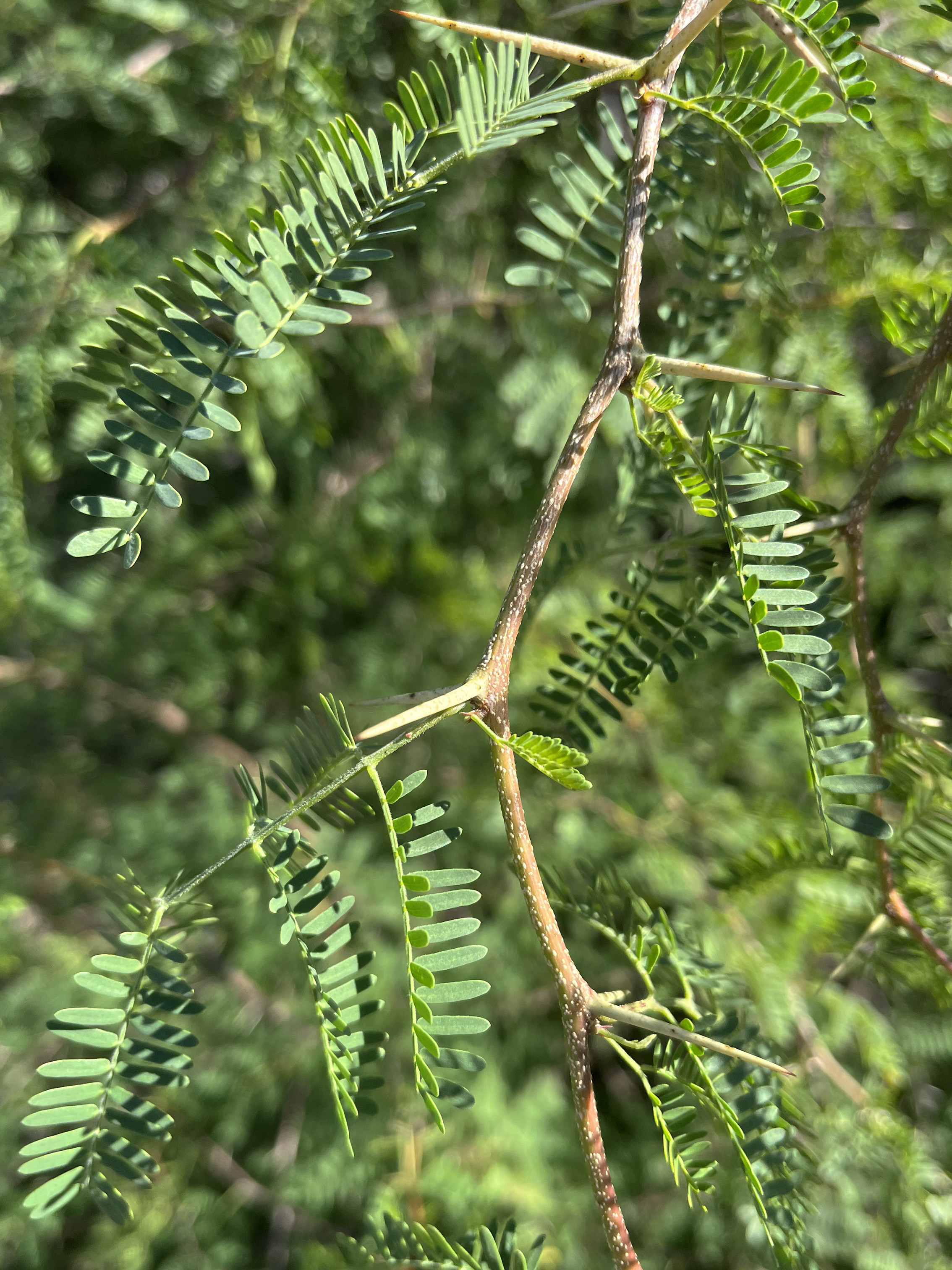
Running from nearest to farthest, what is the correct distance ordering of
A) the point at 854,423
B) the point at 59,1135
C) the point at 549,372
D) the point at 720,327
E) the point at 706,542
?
the point at 59,1135, the point at 706,542, the point at 720,327, the point at 854,423, the point at 549,372

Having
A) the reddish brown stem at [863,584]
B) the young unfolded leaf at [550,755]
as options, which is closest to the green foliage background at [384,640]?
the reddish brown stem at [863,584]

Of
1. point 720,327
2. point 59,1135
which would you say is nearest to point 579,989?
point 59,1135

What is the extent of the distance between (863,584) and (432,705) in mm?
322

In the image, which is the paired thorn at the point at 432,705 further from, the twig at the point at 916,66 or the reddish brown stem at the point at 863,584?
the twig at the point at 916,66

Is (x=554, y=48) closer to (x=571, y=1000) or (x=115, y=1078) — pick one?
(x=571, y=1000)

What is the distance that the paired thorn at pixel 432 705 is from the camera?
381 mm

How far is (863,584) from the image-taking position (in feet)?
1.75

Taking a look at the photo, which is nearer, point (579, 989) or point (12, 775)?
point (579, 989)

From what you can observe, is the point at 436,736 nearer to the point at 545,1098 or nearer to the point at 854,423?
the point at 545,1098

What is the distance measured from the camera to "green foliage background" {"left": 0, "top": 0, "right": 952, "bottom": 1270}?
910 mm

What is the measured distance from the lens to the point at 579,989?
0.40m

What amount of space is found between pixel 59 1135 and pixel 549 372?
3.14 ft

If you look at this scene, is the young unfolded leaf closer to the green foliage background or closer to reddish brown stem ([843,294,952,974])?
reddish brown stem ([843,294,952,974])

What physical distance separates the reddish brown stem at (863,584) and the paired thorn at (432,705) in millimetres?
278
